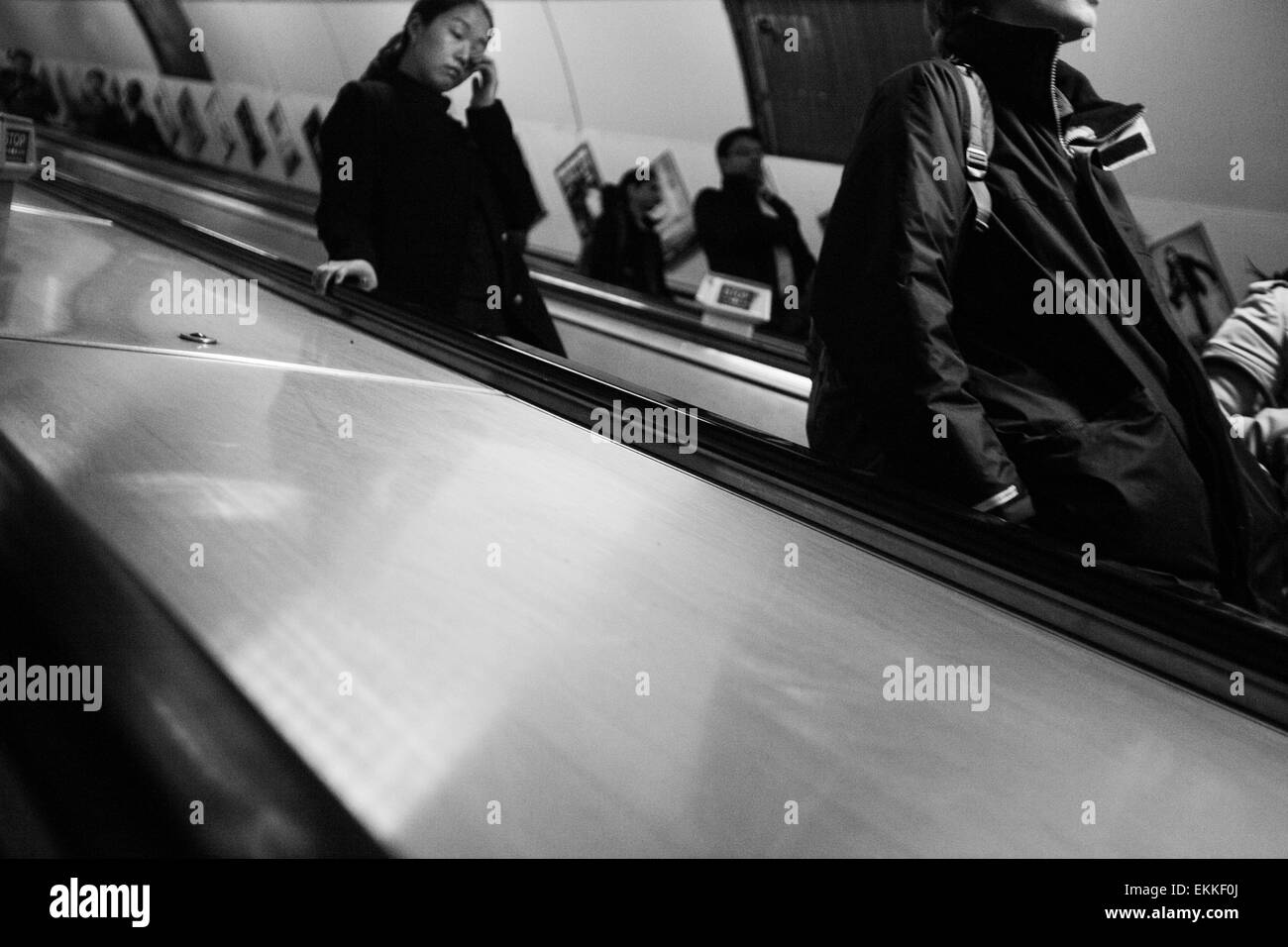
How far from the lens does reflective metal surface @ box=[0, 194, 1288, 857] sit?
105 centimetres

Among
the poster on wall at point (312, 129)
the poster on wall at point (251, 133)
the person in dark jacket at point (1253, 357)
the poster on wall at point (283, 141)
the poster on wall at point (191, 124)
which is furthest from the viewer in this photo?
the poster on wall at point (191, 124)

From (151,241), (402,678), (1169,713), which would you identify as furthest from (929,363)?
(151,241)

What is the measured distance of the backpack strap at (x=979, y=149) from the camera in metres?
1.93

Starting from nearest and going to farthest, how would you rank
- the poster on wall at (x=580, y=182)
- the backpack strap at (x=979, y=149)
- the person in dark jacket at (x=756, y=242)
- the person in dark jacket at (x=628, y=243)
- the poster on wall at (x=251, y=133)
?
1. the backpack strap at (x=979, y=149)
2. the person in dark jacket at (x=756, y=242)
3. the person in dark jacket at (x=628, y=243)
4. the poster on wall at (x=580, y=182)
5. the poster on wall at (x=251, y=133)

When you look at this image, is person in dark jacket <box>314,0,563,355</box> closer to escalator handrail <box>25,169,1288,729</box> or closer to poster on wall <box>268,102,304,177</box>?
escalator handrail <box>25,169,1288,729</box>

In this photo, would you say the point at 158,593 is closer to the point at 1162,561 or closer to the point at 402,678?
the point at 402,678

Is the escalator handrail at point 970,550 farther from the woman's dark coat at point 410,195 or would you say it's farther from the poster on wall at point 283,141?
the poster on wall at point 283,141

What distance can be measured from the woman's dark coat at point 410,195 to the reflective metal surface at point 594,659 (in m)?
1.59

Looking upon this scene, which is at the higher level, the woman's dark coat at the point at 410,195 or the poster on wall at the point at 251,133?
the poster on wall at the point at 251,133

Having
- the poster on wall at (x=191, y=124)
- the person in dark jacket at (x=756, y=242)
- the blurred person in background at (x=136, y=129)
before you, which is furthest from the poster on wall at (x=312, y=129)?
the person in dark jacket at (x=756, y=242)

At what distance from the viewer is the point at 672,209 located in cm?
910

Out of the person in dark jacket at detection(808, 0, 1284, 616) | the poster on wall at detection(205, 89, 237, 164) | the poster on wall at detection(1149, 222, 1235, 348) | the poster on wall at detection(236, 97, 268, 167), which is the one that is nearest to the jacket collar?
the person in dark jacket at detection(808, 0, 1284, 616)

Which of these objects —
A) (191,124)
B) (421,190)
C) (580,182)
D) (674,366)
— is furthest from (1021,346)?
(191,124)
